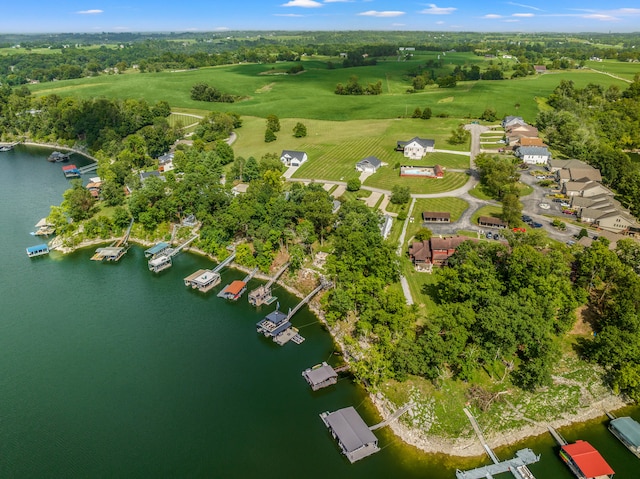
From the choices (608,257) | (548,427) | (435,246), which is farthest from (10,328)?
(608,257)

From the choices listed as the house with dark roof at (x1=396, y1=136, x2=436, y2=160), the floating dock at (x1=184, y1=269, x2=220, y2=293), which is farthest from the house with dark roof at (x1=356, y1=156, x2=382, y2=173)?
the floating dock at (x1=184, y1=269, x2=220, y2=293)

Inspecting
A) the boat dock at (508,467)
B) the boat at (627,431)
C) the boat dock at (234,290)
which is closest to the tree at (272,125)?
the boat dock at (234,290)

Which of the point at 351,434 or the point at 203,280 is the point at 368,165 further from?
Result: the point at 351,434

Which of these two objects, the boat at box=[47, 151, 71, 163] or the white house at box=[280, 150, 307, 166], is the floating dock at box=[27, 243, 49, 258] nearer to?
the white house at box=[280, 150, 307, 166]

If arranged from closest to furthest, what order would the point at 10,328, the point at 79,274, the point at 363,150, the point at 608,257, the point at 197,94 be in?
the point at 608,257
the point at 10,328
the point at 79,274
the point at 363,150
the point at 197,94

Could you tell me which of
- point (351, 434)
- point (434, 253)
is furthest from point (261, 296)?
point (434, 253)

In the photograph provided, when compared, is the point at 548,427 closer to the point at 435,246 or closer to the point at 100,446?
the point at 435,246
